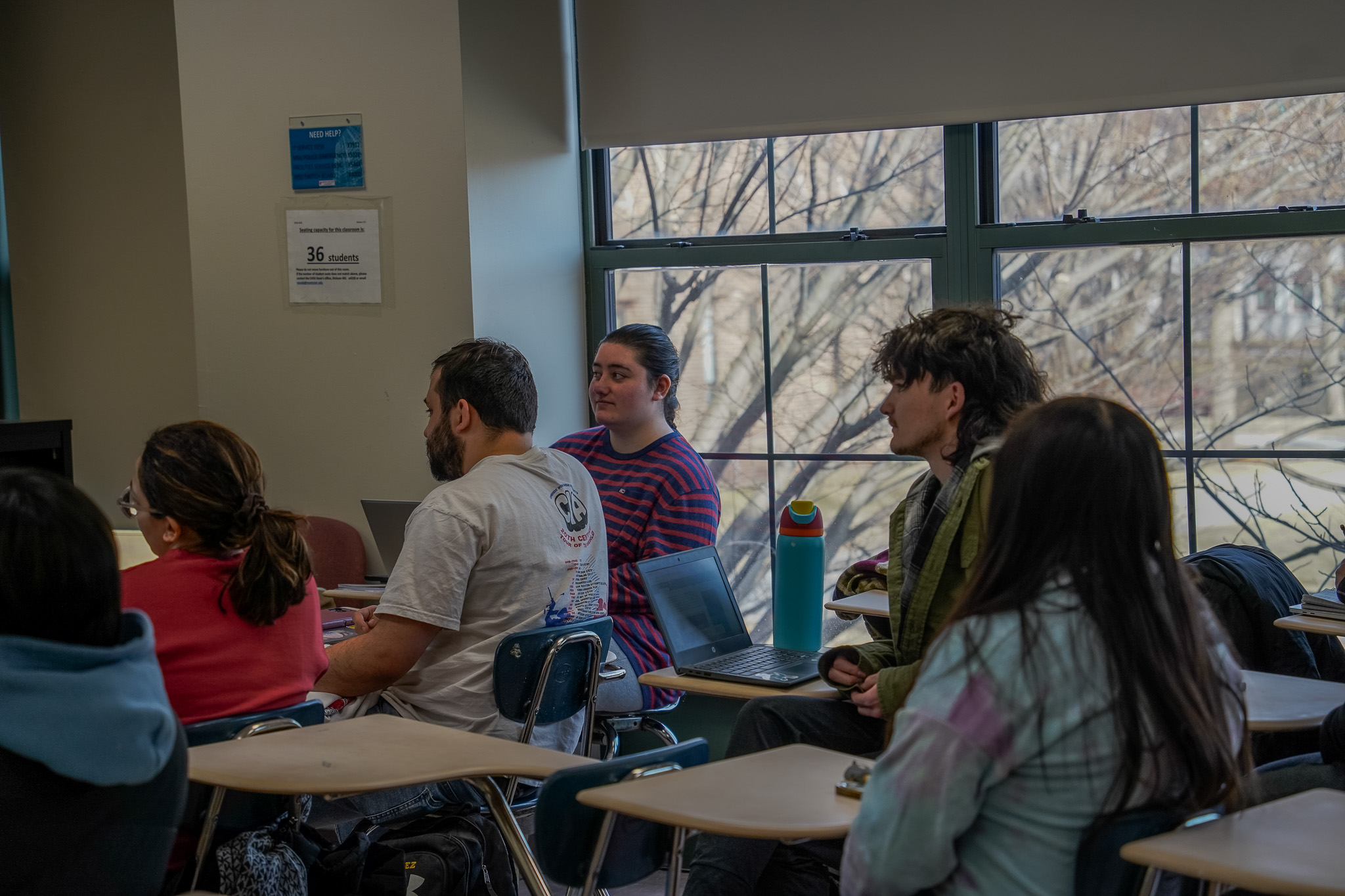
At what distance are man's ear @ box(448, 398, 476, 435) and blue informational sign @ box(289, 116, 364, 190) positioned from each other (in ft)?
3.88

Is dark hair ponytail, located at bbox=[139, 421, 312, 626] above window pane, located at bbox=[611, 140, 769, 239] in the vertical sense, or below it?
below

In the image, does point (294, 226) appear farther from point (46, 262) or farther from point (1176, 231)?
point (1176, 231)

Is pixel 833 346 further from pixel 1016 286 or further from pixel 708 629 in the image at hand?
pixel 708 629

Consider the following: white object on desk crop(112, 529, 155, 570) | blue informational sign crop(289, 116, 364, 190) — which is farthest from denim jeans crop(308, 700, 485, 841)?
white object on desk crop(112, 529, 155, 570)

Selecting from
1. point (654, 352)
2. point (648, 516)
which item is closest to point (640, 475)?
point (648, 516)

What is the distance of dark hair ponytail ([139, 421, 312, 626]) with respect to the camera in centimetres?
202

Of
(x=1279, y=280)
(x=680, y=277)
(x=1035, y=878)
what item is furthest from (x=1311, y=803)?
(x=680, y=277)

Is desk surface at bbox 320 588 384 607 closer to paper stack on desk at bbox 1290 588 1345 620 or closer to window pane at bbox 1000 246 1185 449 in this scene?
window pane at bbox 1000 246 1185 449

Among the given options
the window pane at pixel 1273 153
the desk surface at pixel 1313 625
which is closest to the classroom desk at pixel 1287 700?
the desk surface at pixel 1313 625

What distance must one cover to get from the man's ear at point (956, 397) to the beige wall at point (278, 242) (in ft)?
5.28

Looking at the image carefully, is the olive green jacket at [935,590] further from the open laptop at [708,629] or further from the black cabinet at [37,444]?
the black cabinet at [37,444]

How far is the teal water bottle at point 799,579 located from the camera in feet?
8.66

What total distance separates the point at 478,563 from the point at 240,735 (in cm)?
63

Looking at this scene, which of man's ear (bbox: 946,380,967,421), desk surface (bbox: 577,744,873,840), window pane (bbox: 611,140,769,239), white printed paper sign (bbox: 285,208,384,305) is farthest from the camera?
window pane (bbox: 611,140,769,239)
